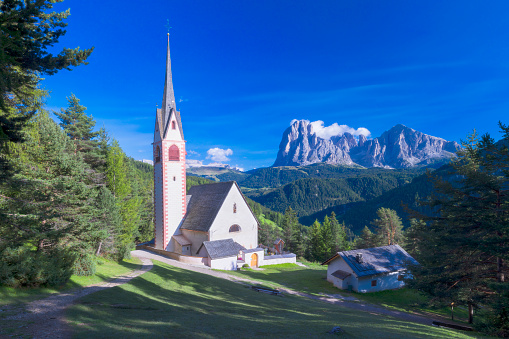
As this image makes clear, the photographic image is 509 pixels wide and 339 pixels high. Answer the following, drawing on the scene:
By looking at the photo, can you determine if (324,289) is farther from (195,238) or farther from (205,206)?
(205,206)

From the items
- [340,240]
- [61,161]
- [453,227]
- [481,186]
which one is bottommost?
[340,240]

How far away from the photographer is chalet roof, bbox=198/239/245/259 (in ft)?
103

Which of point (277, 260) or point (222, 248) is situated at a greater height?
point (222, 248)

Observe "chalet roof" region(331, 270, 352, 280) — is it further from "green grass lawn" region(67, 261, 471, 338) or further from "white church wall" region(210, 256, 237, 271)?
"green grass lawn" region(67, 261, 471, 338)

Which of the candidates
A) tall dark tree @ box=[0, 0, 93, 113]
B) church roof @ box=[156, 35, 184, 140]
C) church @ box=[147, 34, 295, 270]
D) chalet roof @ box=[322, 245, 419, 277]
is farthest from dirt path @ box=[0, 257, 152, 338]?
church roof @ box=[156, 35, 184, 140]

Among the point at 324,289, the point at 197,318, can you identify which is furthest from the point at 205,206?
the point at 197,318

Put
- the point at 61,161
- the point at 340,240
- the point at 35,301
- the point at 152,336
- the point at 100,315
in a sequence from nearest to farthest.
A: the point at 152,336, the point at 100,315, the point at 35,301, the point at 61,161, the point at 340,240

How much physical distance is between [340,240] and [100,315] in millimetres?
58081

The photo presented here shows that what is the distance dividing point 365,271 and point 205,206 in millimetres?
21387

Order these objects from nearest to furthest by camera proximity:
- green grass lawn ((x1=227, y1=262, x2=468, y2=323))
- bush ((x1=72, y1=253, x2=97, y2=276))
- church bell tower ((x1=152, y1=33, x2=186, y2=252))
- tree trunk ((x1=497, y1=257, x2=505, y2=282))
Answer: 1. tree trunk ((x1=497, y1=257, x2=505, y2=282))
2. bush ((x1=72, y1=253, x2=97, y2=276))
3. green grass lawn ((x1=227, y1=262, x2=468, y2=323))
4. church bell tower ((x1=152, y1=33, x2=186, y2=252))

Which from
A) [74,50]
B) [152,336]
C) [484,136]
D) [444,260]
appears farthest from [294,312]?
[74,50]

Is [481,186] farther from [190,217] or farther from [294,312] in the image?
[190,217]

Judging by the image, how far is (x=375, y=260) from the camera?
2980 cm

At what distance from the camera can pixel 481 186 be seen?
1545 centimetres
